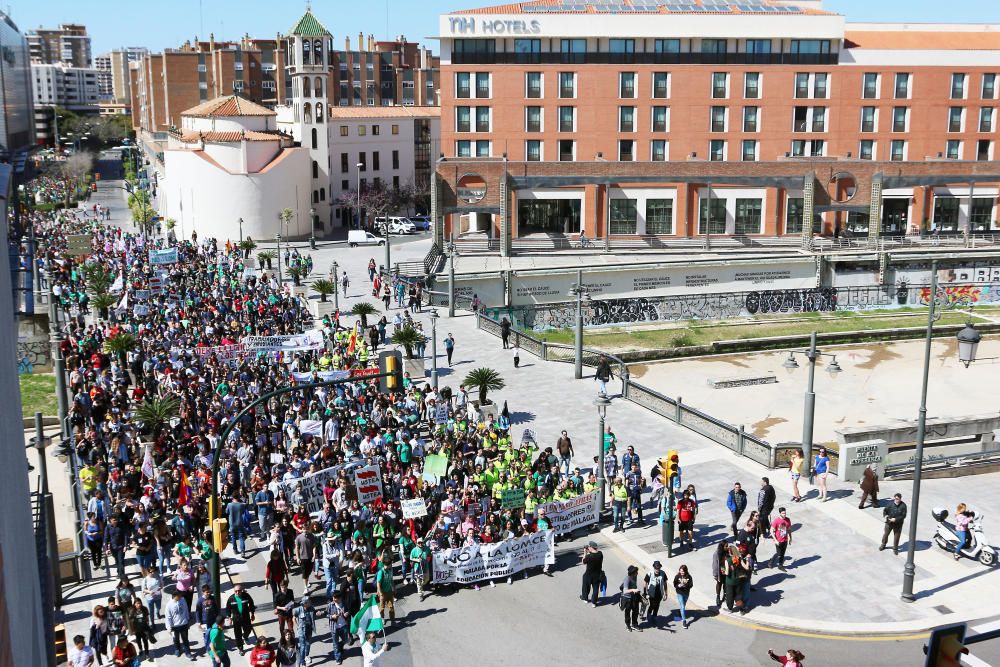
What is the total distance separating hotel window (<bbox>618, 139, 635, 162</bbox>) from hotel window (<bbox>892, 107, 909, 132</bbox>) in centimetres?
1932

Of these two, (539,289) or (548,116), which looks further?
(548,116)

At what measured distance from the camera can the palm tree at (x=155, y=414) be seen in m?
28.1

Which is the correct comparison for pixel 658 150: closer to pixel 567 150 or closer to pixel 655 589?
pixel 567 150

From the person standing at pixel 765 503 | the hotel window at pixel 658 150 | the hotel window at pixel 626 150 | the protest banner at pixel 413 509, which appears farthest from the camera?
the hotel window at pixel 626 150

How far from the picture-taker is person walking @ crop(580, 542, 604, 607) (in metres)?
20.2

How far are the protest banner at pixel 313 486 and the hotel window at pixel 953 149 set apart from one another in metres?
63.6

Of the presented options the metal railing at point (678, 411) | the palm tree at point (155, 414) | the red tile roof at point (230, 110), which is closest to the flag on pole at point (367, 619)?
the palm tree at point (155, 414)

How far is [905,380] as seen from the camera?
42.2 metres

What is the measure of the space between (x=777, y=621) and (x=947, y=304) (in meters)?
45.1

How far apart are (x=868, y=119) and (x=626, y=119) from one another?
58.4ft

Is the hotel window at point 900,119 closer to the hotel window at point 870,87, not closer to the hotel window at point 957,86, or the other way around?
the hotel window at point 870,87

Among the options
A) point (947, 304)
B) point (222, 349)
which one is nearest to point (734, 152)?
point (947, 304)

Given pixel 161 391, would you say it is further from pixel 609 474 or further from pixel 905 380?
pixel 905 380

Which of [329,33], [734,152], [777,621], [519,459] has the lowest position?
[777,621]
